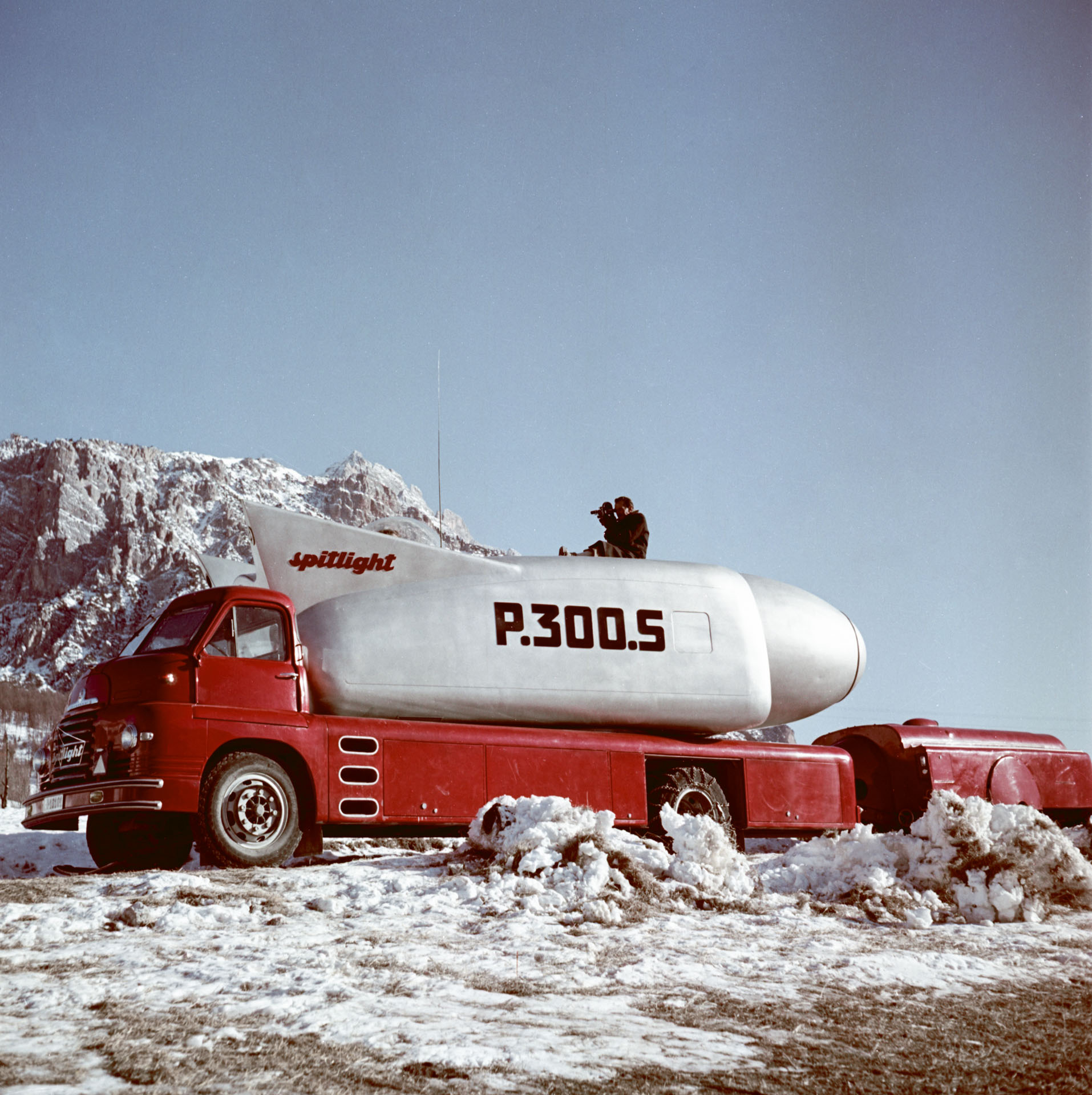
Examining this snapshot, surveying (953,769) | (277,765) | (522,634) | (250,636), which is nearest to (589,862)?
(277,765)

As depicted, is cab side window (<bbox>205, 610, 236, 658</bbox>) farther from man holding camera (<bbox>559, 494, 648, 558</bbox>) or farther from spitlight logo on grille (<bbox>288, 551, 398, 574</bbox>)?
man holding camera (<bbox>559, 494, 648, 558</bbox>)

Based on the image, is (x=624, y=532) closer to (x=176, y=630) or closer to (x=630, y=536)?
(x=630, y=536)

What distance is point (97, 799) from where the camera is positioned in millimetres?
8844

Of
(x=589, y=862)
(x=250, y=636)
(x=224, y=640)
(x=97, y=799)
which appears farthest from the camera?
(x=250, y=636)

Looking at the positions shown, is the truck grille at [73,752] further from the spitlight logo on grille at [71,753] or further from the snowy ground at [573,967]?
the snowy ground at [573,967]

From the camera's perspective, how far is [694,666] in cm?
1184

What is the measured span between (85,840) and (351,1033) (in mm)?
9797

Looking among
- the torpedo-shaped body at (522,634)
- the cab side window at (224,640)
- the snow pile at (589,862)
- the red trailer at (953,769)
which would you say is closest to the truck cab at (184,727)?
the cab side window at (224,640)

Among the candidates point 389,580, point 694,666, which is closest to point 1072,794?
point 694,666

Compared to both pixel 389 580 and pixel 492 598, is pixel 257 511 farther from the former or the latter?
pixel 492 598

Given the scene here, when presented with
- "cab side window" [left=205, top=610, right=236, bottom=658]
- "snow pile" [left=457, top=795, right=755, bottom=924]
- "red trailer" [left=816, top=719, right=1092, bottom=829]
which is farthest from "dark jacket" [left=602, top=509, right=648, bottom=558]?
"cab side window" [left=205, top=610, right=236, bottom=658]

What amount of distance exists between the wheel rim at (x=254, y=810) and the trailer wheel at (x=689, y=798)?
4074mm

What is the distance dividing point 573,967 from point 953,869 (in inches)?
164

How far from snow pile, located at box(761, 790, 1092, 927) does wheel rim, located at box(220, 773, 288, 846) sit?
4.14 metres
